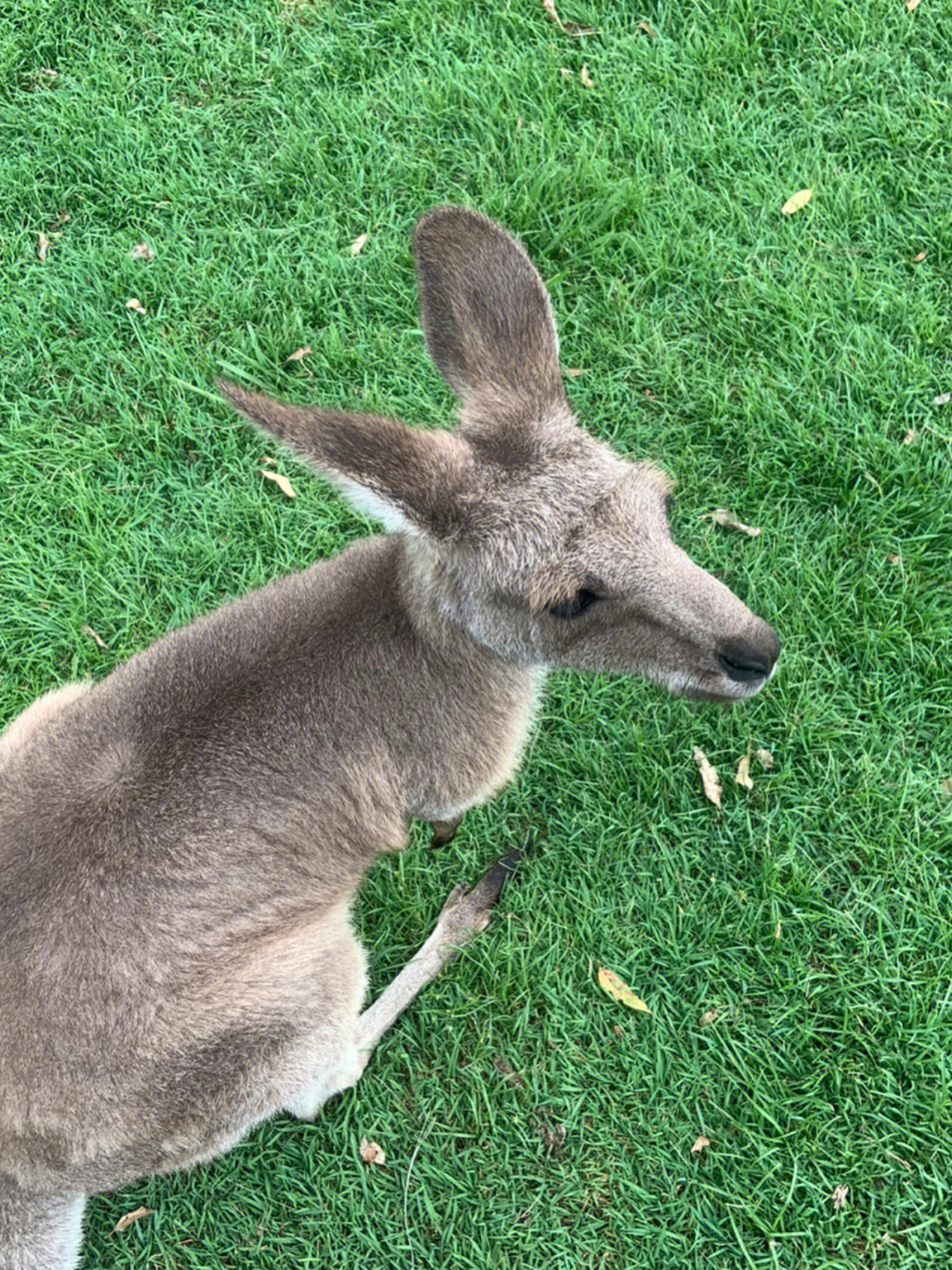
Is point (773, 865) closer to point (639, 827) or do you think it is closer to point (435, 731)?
point (639, 827)

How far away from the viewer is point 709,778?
432 cm

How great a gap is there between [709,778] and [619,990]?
3.06 ft

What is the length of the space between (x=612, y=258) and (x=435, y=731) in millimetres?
2776

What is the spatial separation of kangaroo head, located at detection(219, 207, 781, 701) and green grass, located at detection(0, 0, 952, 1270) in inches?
48.5

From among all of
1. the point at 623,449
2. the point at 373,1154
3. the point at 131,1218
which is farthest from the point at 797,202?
the point at 131,1218

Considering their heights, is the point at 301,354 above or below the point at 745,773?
above

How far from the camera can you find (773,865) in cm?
418

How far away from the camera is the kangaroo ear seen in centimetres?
330

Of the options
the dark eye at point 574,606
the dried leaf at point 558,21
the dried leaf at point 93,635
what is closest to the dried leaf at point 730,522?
the dark eye at point 574,606

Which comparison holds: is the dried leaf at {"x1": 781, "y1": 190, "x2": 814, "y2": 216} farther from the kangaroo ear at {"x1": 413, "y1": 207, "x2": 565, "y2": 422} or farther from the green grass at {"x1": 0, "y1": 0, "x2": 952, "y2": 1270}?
the kangaroo ear at {"x1": 413, "y1": 207, "x2": 565, "y2": 422}

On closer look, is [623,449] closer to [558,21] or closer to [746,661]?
[746,661]

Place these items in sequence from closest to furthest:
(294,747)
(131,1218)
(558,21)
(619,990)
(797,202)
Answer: (294,747) < (131,1218) < (619,990) < (797,202) < (558,21)

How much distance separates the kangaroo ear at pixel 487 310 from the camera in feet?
10.8

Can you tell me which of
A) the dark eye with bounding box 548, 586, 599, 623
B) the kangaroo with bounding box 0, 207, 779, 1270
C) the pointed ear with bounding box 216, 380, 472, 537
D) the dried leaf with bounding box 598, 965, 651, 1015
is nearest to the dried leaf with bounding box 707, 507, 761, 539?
the kangaroo with bounding box 0, 207, 779, 1270
